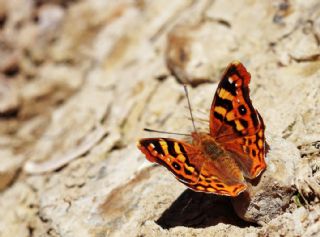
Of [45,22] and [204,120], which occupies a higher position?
[45,22]

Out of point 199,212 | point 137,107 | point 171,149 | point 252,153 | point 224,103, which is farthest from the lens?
point 137,107

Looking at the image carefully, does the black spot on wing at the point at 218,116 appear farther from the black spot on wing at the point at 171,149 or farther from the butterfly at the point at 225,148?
the black spot on wing at the point at 171,149

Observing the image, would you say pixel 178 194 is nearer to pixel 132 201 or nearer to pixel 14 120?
pixel 132 201

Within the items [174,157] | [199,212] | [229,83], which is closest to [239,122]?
[229,83]

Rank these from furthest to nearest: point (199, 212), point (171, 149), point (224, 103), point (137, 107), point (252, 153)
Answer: point (137, 107)
point (199, 212)
point (224, 103)
point (171, 149)
point (252, 153)

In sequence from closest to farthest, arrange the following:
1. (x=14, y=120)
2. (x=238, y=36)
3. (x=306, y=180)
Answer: (x=306, y=180)
(x=238, y=36)
(x=14, y=120)

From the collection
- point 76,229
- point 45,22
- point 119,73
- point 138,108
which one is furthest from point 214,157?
point 45,22

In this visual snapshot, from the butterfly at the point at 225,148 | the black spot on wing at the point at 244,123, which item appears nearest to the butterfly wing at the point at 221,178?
the butterfly at the point at 225,148

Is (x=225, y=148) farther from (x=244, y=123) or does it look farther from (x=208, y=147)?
(x=244, y=123)

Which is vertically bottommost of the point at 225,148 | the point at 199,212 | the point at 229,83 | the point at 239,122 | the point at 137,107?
the point at 199,212
